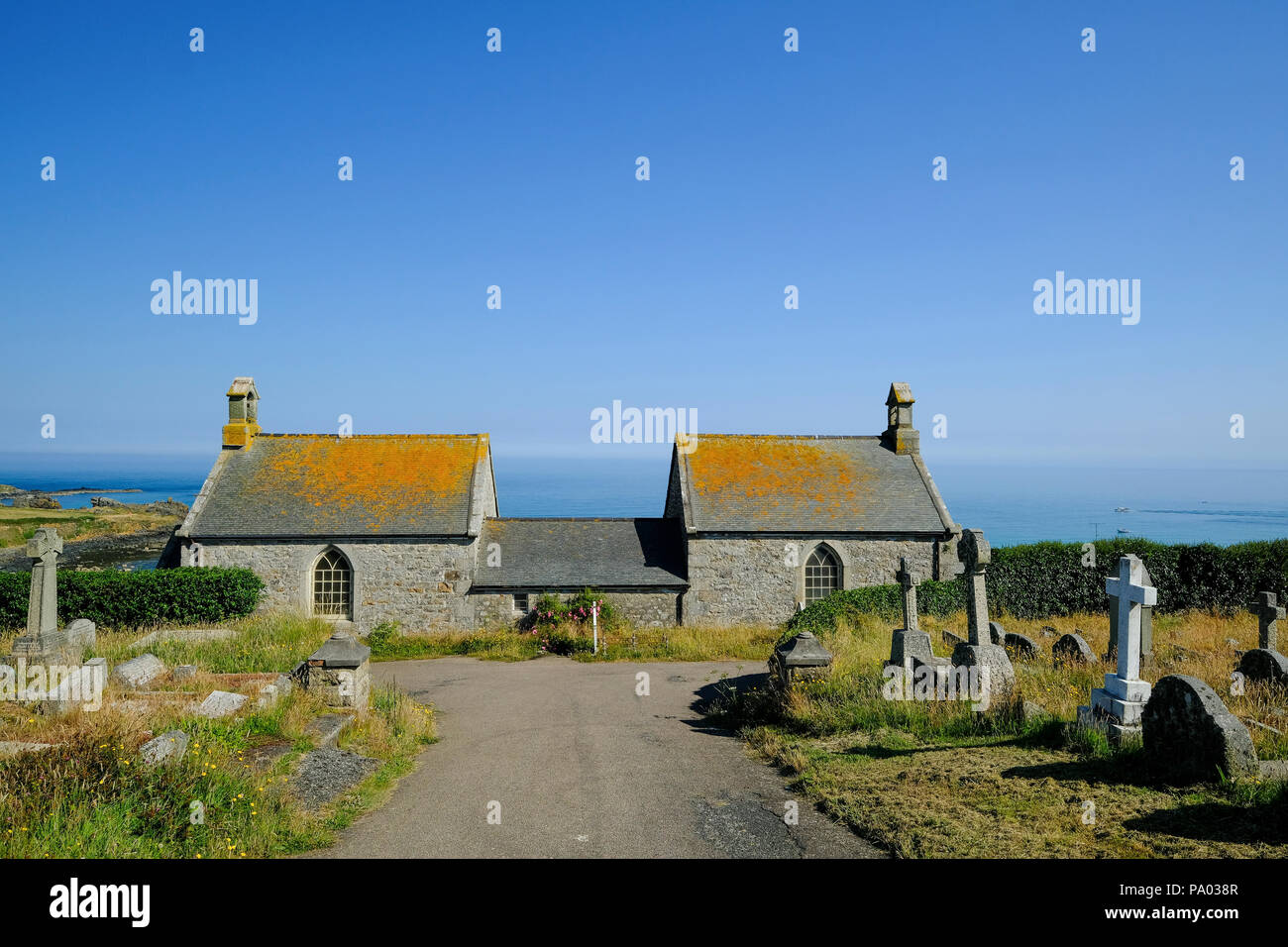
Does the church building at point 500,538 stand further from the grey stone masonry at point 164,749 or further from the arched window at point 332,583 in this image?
the grey stone masonry at point 164,749

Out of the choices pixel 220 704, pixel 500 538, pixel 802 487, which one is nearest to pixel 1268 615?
pixel 802 487

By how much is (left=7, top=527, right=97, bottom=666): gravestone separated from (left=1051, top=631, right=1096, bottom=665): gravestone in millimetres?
17141

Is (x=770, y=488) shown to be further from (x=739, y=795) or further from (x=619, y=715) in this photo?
(x=739, y=795)

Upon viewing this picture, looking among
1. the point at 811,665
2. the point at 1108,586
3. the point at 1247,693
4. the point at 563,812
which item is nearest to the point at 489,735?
the point at 563,812

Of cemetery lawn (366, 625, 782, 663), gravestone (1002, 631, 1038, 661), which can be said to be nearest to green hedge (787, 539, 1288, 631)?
cemetery lawn (366, 625, 782, 663)

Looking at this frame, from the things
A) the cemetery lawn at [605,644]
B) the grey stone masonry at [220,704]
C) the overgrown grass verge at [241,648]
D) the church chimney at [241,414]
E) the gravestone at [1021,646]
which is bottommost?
the cemetery lawn at [605,644]

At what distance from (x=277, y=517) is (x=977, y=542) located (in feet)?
72.5

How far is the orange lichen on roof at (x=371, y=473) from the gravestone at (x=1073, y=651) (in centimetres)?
1892

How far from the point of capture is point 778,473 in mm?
28250

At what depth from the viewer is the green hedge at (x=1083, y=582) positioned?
22438mm

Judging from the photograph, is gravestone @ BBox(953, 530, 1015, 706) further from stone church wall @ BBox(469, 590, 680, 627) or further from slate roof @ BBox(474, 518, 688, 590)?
stone church wall @ BBox(469, 590, 680, 627)

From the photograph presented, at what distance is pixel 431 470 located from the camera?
27.5 m

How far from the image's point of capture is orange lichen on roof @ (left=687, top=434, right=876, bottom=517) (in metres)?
27.0

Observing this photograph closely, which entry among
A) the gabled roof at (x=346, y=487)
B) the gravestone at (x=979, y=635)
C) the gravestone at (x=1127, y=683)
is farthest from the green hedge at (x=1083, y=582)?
the gabled roof at (x=346, y=487)
